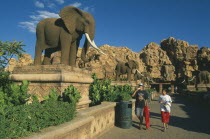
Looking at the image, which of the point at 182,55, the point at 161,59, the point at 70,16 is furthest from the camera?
the point at 182,55

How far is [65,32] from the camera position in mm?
5848

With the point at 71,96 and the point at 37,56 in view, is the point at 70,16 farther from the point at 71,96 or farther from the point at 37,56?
the point at 71,96

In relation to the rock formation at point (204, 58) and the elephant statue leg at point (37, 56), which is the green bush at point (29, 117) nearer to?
the elephant statue leg at point (37, 56)

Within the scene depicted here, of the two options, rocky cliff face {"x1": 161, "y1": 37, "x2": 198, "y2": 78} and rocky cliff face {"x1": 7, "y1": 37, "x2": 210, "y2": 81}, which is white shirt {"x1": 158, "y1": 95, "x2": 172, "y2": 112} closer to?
rocky cliff face {"x1": 7, "y1": 37, "x2": 210, "y2": 81}

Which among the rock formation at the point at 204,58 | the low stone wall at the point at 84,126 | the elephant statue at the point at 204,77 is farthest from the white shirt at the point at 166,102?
the rock formation at the point at 204,58

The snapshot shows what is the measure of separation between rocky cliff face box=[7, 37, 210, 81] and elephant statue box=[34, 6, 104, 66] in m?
34.6

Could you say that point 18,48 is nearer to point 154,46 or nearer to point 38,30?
point 38,30

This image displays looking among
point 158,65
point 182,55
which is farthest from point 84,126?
point 182,55

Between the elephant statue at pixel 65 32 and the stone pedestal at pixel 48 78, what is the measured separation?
71 cm

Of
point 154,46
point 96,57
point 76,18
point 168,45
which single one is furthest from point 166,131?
point 168,45

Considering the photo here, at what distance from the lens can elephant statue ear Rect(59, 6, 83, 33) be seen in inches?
227

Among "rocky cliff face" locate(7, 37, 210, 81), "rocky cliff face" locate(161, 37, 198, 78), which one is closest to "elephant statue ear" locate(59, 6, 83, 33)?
"rocky cliff face" locate(7, 37, 210, 81)

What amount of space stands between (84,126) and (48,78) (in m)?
1.87

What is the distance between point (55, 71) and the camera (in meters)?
4.92
